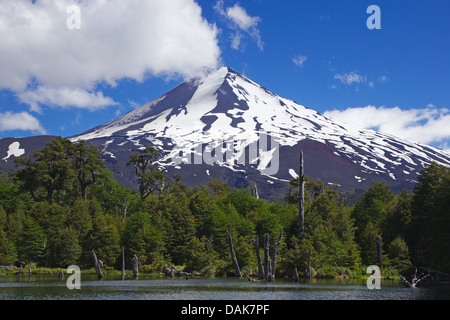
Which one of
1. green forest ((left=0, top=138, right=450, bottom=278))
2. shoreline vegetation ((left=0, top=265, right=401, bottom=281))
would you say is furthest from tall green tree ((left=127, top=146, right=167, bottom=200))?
shoreline vegetation ((left=0, top=265, right=401, bottom=281))

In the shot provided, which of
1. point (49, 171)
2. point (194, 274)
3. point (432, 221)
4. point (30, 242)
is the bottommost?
point (194, 274)

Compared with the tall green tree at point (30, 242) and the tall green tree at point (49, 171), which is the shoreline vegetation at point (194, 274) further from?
the tall green tree at point (49, 171)

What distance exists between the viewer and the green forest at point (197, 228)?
216ft

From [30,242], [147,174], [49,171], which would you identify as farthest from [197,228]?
[49,171]

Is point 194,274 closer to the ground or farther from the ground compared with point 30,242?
closer to the ground

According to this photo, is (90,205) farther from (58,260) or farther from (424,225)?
(424,225)

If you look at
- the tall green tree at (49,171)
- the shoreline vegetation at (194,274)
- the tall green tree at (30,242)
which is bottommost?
the shoreline vegetation at (194,274)

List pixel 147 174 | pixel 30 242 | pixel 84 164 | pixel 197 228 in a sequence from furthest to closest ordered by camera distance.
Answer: pixel 147 174 → pixel 84 164 → pixel 197 228 → pixel 30 242

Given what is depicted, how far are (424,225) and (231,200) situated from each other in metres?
39.9

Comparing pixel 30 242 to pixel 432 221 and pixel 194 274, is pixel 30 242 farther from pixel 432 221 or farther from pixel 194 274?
pixel 432 221

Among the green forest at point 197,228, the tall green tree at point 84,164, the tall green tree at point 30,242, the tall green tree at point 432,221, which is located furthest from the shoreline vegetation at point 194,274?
the tall green tree at point 84,164

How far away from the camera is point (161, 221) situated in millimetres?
80750

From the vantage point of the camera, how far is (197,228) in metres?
84.9
